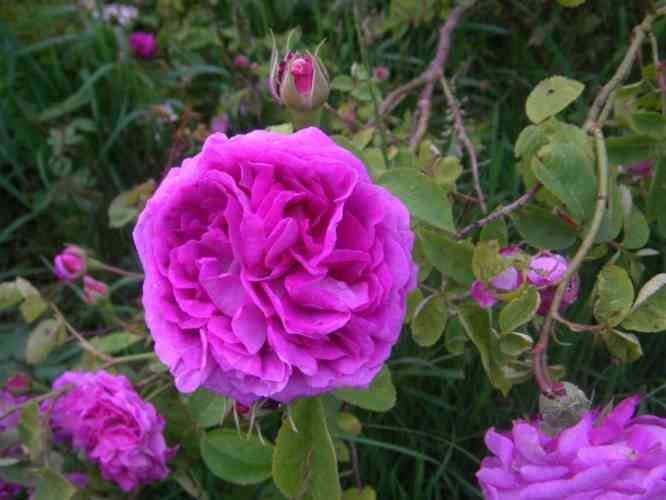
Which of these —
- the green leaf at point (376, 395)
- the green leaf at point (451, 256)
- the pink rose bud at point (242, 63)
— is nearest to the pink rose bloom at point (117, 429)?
the green leaf at point (376, 395)

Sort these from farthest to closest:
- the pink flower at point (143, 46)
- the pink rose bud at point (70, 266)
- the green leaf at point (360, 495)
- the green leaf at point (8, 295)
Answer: the pink flower at point (143, 46)
the pink rose bud at point (70, 266)
the green leaf at point (8, 295)
the green leaf at point (360, 495)

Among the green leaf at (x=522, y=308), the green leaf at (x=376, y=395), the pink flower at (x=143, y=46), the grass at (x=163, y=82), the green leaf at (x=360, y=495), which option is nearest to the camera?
the green leaf at (x=522, y=308)

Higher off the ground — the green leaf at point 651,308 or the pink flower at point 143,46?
the green leaf at point 651,308

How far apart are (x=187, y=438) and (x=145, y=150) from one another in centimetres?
95

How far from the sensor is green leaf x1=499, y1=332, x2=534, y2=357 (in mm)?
645

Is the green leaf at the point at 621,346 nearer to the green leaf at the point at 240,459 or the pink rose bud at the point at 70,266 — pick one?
the green leaf at the point at 240,459

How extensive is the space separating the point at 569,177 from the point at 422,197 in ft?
0.45

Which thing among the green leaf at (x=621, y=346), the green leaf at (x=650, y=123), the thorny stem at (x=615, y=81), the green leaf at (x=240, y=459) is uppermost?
the thorny stem at (x=615, y=81)

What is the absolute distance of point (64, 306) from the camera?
62.2 inches

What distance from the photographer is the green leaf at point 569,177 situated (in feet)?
2.30

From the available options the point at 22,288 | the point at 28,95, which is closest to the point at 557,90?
the point at 22,288

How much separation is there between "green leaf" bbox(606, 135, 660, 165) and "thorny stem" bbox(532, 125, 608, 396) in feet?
0.20

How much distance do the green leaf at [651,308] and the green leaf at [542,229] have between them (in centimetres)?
12

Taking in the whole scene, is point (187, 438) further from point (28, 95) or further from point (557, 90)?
point (28, 95)
